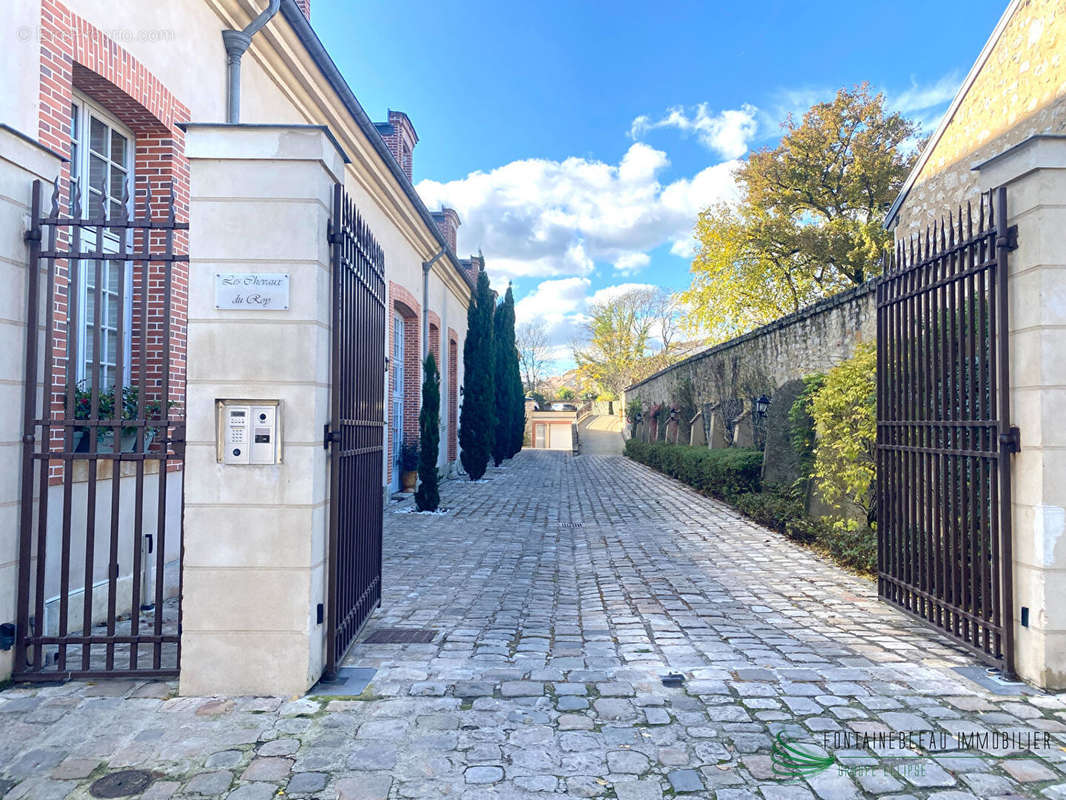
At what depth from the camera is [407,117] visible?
566 inches

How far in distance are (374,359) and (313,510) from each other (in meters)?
1.48

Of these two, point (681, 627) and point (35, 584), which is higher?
point (35, 584)

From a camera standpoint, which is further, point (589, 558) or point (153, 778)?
point (589, 558)

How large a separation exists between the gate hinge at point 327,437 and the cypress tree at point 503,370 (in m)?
16.6

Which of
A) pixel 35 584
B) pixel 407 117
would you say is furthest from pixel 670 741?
pixel 407 117

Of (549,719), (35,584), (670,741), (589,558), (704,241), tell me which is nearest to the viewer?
(670,741)

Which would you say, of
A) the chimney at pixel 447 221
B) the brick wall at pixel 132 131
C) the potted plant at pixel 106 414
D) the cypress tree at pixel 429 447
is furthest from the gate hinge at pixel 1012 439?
the chimney at pixel 447 221

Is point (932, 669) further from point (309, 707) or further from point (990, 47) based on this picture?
point (990, 47)

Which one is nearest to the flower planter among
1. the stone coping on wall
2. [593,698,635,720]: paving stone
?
[593,698,635,720]: paving stone

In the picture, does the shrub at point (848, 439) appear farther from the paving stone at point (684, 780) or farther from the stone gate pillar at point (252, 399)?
the stone gate pillar at point (252, 399)

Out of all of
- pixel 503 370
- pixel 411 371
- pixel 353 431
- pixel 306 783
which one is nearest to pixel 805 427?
pixel 353 431

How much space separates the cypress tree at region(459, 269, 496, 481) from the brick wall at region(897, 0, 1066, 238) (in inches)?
376

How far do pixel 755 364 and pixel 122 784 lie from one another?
37.1 feet

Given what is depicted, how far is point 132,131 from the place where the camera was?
4.94 meters
